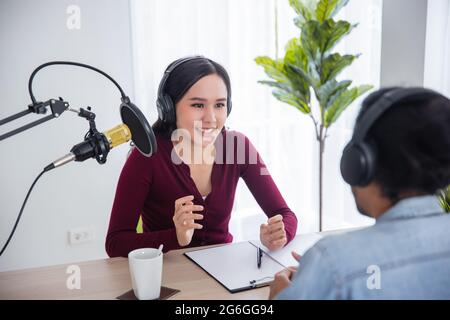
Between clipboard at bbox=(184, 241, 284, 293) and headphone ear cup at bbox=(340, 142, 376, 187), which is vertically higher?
headphone ear cup at bbox=(340, 142, 376, 187)

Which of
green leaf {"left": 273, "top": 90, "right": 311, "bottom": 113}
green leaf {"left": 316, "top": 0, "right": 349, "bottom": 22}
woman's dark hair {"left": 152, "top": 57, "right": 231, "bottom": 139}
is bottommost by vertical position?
green leaf {"left": 273, "top": 90, "right": 311, "bottom": 113}

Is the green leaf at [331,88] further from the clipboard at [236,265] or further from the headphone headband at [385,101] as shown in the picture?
the headphone headband at [385,101]

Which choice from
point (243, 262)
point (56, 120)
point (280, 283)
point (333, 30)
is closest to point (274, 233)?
point (243, 262)

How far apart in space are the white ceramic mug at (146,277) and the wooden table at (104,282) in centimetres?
5

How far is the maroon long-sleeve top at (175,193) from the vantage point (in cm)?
141

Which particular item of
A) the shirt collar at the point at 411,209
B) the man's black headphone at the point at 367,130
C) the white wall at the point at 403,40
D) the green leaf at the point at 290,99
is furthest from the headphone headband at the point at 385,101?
the white wall at the point at 403,40

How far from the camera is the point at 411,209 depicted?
0.73 meters

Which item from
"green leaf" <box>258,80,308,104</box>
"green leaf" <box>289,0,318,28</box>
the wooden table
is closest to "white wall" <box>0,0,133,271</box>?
"green leaf" <box>258,80,308,104</box>

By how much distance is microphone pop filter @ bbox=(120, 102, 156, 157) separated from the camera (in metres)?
0.97

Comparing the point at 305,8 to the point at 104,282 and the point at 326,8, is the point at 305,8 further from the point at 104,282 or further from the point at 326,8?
the point at 104,282

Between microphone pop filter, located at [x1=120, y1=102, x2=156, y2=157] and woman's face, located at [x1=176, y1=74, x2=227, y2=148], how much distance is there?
520 mm

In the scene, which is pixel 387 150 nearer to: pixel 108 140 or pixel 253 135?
pixel 108 140

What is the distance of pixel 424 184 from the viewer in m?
0.75

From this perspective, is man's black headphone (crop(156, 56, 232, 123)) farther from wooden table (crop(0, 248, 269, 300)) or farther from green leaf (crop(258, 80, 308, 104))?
green leaf (crop(258, 80, 308, 104))
